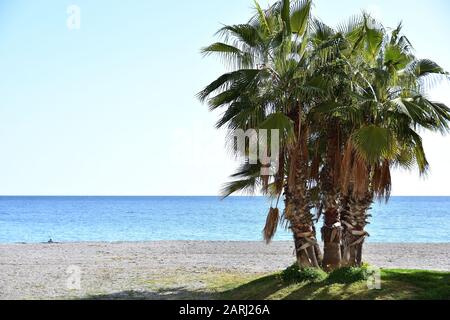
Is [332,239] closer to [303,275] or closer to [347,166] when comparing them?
[303,275]

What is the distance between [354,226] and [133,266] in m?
8.62

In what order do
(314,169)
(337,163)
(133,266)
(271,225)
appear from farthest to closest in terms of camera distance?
(133,266), (314,169), (337,163), (271,225)

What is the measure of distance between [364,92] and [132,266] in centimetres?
1030

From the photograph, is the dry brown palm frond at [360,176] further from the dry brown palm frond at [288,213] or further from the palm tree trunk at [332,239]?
the dry brown palm frond at [288,213]

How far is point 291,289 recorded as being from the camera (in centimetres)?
1247

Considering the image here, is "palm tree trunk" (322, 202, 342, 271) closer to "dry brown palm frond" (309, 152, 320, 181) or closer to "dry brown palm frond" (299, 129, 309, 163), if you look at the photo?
"dry brown palm frond" (309, 152, 320, 181)

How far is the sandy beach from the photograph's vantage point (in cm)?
1422

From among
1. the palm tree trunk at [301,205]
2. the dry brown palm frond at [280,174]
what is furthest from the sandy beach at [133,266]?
the dry brown palm frond at [280,174]

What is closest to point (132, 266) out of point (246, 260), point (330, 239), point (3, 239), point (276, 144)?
point (246, 260)

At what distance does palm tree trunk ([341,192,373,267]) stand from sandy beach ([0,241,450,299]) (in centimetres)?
387

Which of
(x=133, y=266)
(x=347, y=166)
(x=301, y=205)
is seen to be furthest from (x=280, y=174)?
(x=133, y=266)

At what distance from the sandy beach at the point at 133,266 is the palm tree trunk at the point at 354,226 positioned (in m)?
3.87

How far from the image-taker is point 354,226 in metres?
13.5
